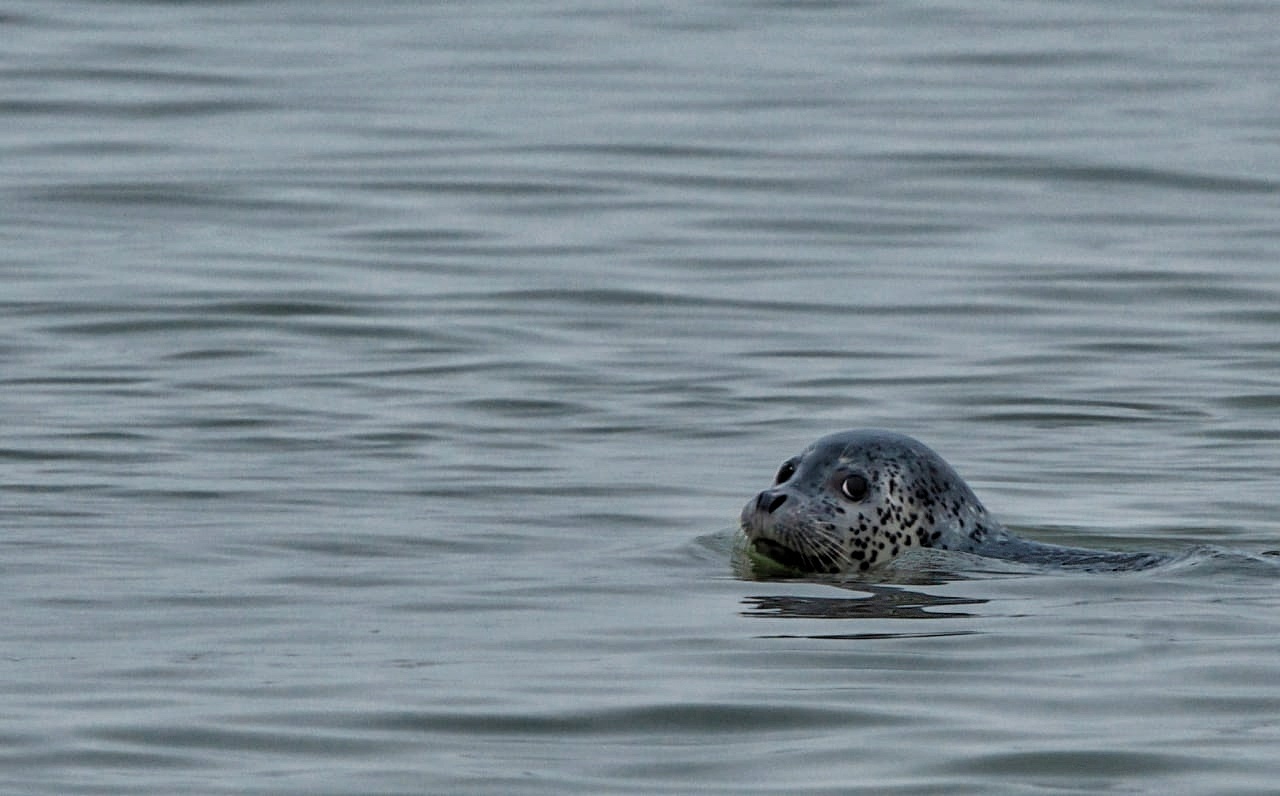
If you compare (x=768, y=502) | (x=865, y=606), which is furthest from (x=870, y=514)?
(x=865, y=606)

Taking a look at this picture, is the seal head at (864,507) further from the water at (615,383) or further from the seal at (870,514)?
the water at (615,383)

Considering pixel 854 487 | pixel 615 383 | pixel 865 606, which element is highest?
pixel 854 487

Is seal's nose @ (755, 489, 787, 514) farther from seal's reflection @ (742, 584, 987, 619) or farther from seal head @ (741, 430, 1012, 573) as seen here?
seal's reflection @ (742, 584, 987, 619)

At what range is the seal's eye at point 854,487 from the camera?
1115 cm

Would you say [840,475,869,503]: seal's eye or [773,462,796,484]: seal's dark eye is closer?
[840,475,869,503]: seal's eye

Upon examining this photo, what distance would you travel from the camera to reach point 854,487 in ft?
36.6

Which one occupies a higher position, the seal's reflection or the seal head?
the seal head

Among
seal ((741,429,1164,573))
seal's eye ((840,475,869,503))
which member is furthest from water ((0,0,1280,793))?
seal's eye ((840,475,869,503))

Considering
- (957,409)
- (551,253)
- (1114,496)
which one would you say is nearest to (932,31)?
(551,253)

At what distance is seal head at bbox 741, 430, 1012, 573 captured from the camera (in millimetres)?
10914

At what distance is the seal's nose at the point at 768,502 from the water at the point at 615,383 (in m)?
0.25

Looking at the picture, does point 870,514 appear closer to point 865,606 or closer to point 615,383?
point 865,606

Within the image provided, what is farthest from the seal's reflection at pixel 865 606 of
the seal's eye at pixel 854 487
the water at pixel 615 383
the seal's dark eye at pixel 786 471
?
the seal's dark eye at pixel 786 471

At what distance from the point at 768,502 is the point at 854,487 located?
1.50 feet
